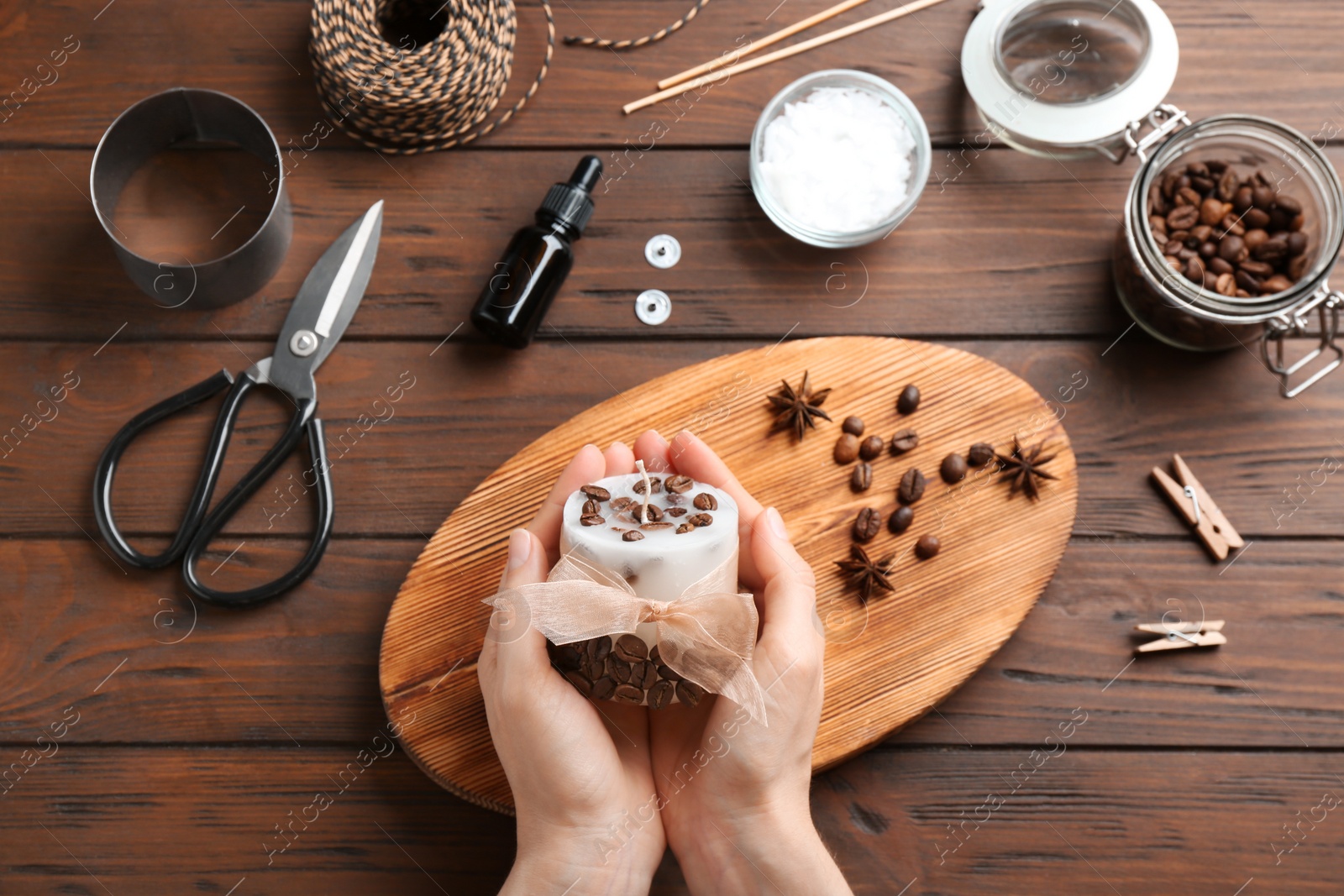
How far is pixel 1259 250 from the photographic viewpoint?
3.88 ft

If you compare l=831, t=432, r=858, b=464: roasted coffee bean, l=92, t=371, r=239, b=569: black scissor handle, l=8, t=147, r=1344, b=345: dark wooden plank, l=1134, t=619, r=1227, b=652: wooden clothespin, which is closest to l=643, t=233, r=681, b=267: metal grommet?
l=8, t=147, r=1344, b=345: dark wooden plank

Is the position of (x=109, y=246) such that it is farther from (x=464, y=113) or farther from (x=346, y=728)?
(x=346, y=728)

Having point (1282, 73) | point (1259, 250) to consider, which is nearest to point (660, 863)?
point (1259, 250)

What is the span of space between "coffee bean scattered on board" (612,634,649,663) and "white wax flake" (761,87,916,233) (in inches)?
24.8

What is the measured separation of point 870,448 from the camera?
121 centimetres

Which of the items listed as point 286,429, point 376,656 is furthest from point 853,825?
point 286,429

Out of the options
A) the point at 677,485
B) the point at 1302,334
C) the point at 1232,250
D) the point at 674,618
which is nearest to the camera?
the point at 674,618

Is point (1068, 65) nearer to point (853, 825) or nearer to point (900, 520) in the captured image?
point (900, 520)

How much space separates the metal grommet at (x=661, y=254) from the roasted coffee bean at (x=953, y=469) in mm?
447

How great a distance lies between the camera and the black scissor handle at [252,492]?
1.18m

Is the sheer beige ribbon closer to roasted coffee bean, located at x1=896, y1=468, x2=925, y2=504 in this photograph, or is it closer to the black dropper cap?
roasted coffee bean, located at x1=896, y1=468, x2=925, y2=504

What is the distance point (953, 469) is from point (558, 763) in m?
0.61

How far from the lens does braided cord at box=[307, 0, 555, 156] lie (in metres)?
1.19

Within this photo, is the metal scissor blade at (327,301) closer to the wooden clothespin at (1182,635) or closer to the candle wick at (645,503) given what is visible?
the candle wick at (645,503)
